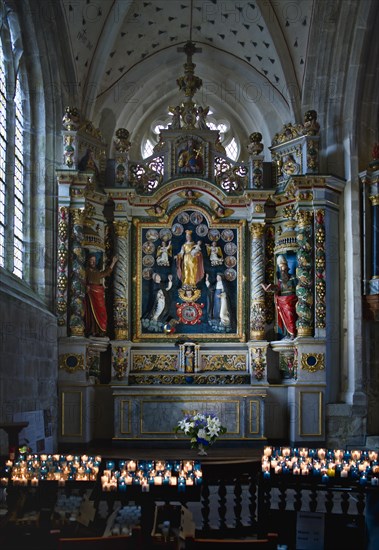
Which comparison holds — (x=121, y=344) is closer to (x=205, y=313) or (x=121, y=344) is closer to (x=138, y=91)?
(x=205, y=313)

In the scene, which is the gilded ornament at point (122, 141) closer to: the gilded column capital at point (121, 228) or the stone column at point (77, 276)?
the gilded column capital at point (121, 228)

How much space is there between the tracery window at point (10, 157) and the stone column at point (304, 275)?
214 inches

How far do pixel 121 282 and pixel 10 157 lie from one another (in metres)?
3.77

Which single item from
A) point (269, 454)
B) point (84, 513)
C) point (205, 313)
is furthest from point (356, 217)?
point (84, 513)

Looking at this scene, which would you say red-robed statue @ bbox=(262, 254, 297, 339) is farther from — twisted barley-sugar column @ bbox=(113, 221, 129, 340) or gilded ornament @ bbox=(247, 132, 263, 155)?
twisted barley-sugar column @ bbox=(113, 221, 129, 340)

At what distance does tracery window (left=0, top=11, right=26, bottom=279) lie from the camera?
46.2 feet

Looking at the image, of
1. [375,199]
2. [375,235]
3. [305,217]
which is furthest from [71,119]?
[375,235]

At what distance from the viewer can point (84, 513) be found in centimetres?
566

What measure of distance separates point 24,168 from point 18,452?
761 centimetres

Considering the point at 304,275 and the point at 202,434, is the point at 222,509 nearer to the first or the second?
the point at 202,434

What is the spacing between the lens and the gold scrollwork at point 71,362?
15.7 m

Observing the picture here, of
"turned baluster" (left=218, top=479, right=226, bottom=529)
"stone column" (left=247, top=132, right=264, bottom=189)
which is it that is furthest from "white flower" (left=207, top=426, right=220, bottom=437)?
"turned baluster" (left=218, top=479, right=226, bottom=529)

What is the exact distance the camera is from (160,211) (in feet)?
56.4

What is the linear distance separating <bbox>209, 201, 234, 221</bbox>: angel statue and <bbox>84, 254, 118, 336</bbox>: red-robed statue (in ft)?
8.79
